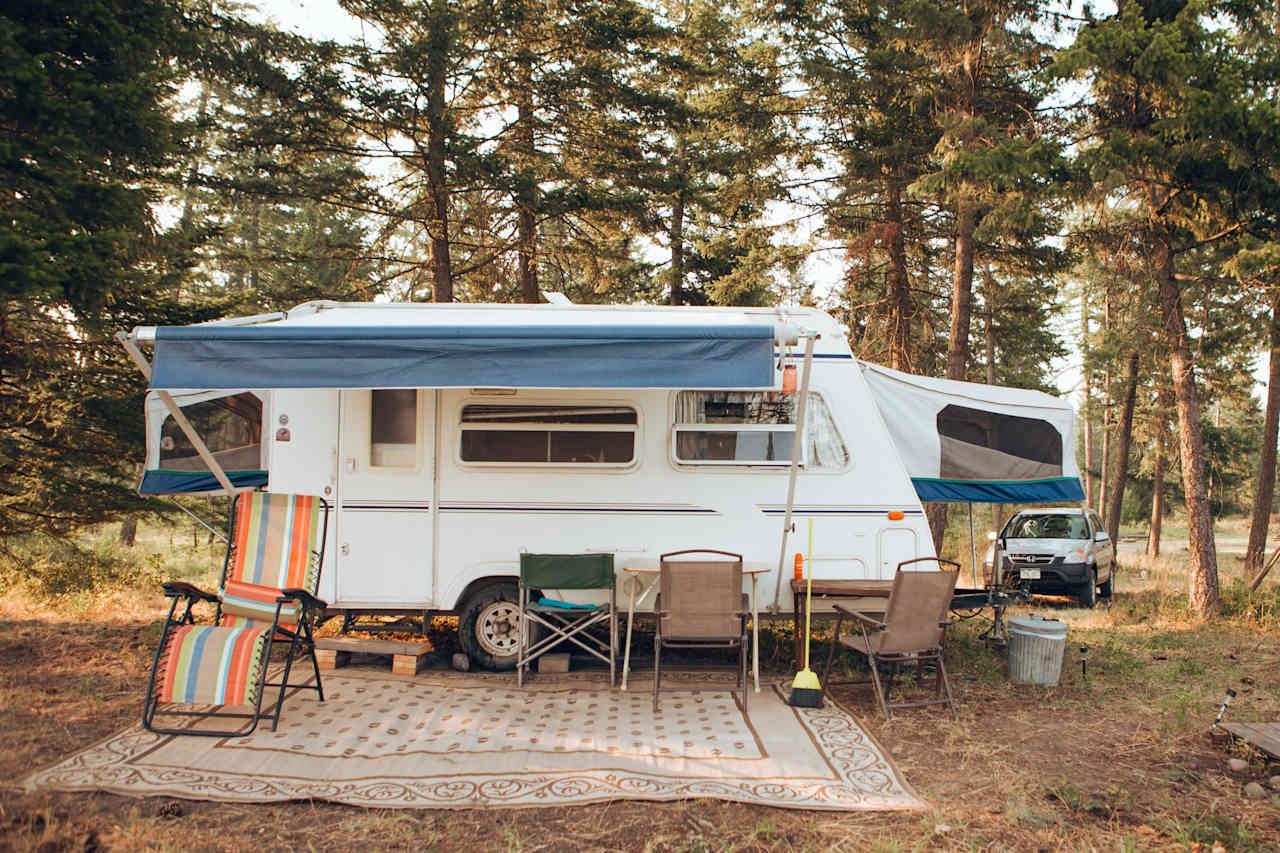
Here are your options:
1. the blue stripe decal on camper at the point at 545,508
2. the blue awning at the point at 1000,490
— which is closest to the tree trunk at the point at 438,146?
the blue stripe decal on camper at the point at 545,508

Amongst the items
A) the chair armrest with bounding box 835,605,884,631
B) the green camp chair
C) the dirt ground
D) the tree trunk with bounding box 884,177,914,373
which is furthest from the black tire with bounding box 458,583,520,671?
the tree trunk with bounding box 884,177,914,373

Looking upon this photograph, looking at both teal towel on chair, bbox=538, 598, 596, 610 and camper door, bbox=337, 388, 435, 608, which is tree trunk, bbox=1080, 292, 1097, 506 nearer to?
teal towel on chair, bbox=538, 598, 596, 610

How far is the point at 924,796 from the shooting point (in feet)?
12.9

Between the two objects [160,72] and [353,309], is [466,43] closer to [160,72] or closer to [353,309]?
[160,72]

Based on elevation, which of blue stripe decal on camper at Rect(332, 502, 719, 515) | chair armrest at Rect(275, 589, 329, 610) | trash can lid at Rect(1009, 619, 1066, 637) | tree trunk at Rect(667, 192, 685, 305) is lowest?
trash can lid at Rect(1009, 619, 1066, 637)

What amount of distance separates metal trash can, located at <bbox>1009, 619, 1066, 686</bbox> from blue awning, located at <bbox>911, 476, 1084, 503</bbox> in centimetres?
109

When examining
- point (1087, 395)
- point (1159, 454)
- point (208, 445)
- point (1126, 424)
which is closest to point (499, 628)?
point (208, 445)

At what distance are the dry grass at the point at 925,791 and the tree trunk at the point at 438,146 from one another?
5.94 metres

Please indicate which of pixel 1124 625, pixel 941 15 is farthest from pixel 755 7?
pixel 1124 625

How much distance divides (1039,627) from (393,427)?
5.04 metres

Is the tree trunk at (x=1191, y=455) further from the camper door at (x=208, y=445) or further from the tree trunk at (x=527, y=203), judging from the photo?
the camper door at (x=208, y=445)

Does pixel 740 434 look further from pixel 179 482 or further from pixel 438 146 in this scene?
pixel 438 146

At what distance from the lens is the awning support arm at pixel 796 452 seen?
16.1 feet

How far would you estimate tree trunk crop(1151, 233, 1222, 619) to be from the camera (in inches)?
365
